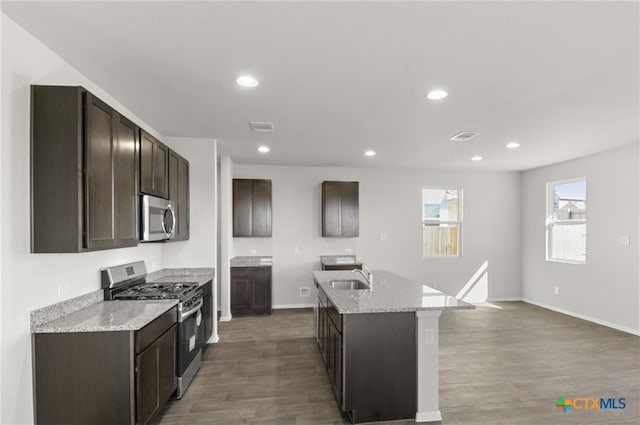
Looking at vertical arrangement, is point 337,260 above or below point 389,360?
above

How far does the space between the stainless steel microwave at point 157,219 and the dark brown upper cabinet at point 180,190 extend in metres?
0.17

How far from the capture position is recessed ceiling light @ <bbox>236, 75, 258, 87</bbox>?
2.47 meters

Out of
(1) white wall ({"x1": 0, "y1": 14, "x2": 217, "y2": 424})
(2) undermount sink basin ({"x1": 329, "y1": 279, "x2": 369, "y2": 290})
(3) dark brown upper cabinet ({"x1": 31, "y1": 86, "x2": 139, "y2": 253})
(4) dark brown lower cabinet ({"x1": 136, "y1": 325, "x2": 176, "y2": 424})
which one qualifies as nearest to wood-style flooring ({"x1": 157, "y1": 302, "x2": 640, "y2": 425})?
(4) dark brown lower cabinet ({"x1": 136, "y1": 325, "x2": 176, "y2": 424})

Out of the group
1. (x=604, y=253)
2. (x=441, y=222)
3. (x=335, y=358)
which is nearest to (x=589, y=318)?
(x=604, y=253)

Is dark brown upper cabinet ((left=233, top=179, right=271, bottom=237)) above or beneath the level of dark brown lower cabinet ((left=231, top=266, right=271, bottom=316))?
above

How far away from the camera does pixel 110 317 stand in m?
2.26

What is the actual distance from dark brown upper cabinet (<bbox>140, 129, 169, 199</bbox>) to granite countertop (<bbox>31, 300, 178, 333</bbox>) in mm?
962

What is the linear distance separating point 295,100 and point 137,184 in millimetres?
1529

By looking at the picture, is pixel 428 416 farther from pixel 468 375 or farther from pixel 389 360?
pixel 468 375

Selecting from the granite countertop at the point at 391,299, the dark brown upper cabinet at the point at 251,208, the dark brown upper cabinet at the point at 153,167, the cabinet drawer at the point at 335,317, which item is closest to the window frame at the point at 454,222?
the dark brown upper cabinet at the point at 251,208

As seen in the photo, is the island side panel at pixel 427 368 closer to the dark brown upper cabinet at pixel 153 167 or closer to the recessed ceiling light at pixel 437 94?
the recessed ceiling light at pixel 437 94

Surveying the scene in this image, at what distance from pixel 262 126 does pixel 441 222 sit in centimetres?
451

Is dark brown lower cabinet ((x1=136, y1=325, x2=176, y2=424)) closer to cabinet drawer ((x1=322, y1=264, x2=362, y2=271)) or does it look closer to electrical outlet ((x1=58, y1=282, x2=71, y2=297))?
electrical outlet ((x1=58, y1=282, x2=71, y2=297))

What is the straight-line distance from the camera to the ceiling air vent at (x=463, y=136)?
156 inches
